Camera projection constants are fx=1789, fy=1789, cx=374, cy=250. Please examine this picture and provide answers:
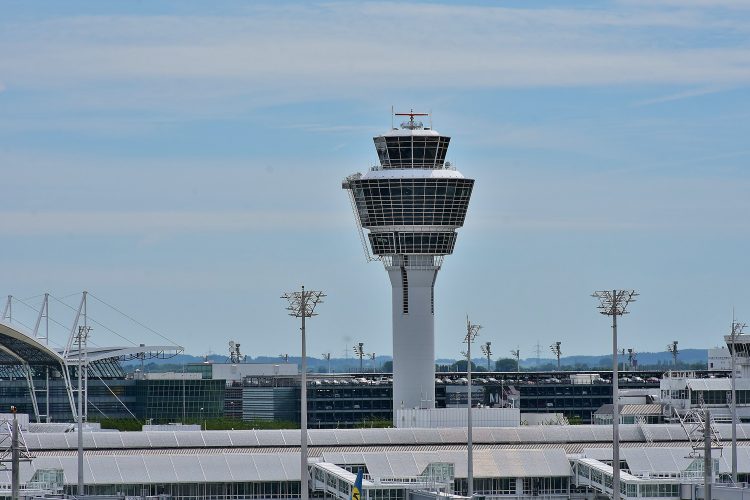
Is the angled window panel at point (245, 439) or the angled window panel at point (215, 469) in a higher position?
the angled window panel at point (245, 439)

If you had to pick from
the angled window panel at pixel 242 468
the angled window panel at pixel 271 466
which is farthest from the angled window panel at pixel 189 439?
the angled window panel at pixel 271 466

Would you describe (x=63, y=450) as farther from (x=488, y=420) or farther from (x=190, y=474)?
(x=488, y=420)

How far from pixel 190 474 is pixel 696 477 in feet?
148

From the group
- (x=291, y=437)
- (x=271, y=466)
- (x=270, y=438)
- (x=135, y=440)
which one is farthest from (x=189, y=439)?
(x=271, y=466)

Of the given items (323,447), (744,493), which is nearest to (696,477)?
(744,493)

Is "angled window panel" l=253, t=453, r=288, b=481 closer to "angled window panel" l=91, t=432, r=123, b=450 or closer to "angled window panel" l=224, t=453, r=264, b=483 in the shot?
"angled window panel" l=224, t=453, r=264, b=483

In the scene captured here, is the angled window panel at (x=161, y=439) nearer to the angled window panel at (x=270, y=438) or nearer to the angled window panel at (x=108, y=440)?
the angled window panel at (x=108, y=440)

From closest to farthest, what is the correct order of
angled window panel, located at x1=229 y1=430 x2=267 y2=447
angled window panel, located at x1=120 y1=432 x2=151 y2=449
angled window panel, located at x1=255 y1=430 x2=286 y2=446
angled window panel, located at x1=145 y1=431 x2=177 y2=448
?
1. angled window panel, located at x1=120 y1=432 x2=151 y2=449
2. angled window panel, located at x1=145 y1=431 x2=177 y2=448
3. angled window panel, located at x1=229 y1=430 x2=267 y2=447
4. angled window panel, located at x1=255 y1=430 x2=286 y2=446

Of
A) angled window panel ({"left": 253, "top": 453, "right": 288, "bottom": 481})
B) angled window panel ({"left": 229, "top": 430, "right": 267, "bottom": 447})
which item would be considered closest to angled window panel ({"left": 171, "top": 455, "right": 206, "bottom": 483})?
angled window panel ({"left": 253, "top": 453, "right": 288, "bottom": 481})

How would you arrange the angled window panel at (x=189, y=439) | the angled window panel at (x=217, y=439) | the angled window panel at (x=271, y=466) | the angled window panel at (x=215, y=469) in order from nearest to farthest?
the angled window panel at (x=215, y=469) < the angled window panel at (x=271, y=466) < the angled window panel at (x=189, y=439) < the angled window panel at (x=217, y=439)

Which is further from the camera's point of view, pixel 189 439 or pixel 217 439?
pixel 217 439

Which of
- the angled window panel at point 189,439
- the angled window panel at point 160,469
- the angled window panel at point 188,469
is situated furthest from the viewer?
the angled window panel at point 189,439

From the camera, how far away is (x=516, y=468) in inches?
6654

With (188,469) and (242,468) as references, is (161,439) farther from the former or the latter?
(242,468)
